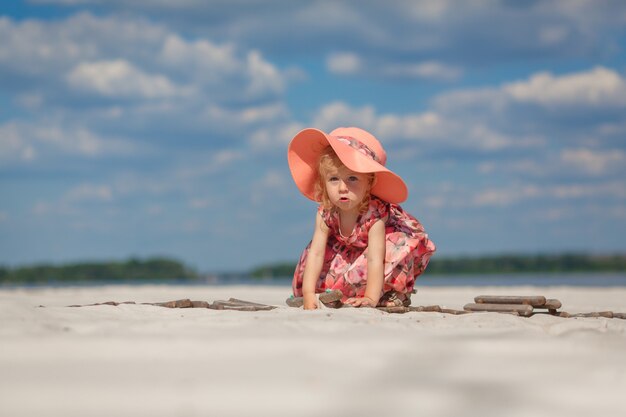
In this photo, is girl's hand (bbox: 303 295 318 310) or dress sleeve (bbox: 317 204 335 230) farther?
dress sleeve (bbox: 317 204 335 230)

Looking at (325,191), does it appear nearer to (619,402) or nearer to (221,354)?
(221,354)

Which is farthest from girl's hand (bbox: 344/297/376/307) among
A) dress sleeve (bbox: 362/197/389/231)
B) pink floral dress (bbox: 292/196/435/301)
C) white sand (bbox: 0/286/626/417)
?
white sand (bbox: 0/286/626/417)

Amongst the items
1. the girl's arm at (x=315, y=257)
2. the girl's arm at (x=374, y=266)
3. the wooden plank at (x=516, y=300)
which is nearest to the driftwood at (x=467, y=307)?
the wooden plank at (x=516, y=300)

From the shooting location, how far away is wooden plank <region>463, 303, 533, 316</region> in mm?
5332

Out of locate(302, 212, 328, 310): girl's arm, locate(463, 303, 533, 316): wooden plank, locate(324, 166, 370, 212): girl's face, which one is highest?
locate(324, 166, 370, 212): girl's face

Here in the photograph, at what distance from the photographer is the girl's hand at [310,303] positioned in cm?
565

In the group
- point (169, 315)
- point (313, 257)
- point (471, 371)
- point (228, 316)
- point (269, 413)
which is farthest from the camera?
point (313, 257)

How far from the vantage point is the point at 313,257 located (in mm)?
6062

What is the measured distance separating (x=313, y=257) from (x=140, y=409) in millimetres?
3526

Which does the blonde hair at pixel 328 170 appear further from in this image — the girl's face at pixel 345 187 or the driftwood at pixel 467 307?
the driftwood at pixel 467 307

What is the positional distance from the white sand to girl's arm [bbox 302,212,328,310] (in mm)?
1938

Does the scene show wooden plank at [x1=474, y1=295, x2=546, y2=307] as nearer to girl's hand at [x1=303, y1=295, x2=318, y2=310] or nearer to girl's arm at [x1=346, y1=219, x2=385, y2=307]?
girl's arm at [x1=346, y1=219, x2=385, y2=307]

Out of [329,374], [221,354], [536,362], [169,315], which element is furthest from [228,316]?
[536,362]

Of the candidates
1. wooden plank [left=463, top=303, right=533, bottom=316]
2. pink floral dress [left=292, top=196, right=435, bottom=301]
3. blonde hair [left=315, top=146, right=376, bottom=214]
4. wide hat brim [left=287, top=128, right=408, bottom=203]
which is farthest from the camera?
pink floral dress [left=292, top=196, right=435, bottom=301]
